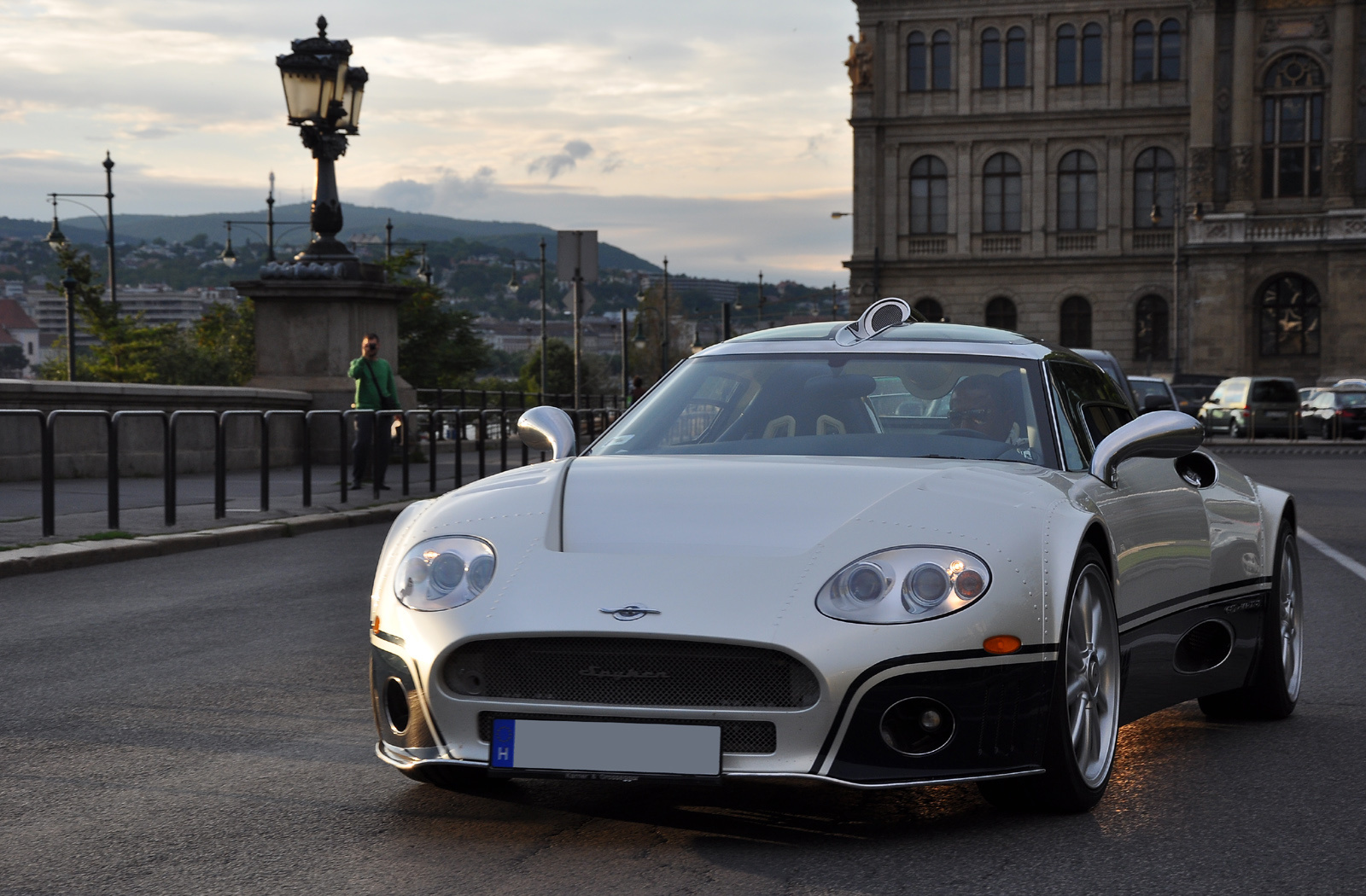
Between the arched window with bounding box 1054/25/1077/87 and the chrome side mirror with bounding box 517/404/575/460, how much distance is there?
226 ft

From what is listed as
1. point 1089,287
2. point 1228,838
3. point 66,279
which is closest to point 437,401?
point 66,279

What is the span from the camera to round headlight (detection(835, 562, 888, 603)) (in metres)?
3.94

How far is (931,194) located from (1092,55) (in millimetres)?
8721

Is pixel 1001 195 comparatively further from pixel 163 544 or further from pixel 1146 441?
pixel 1146 441

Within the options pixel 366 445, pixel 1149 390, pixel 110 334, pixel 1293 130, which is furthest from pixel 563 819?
pixel 1293 130

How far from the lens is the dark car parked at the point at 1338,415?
1699 inches

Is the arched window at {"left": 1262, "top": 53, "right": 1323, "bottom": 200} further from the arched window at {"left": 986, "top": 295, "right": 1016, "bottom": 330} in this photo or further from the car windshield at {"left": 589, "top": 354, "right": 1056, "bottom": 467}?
the car windshield at {"left": 589, "top": 354, "right": 1056, "bottom": 467}

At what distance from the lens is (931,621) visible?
390 cm

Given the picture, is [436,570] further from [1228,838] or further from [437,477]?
[437,477]

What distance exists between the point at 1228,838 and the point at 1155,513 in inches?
50.8

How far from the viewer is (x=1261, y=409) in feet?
144

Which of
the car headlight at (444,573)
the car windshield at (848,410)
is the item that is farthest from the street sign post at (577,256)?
the car headlight at (444,573)

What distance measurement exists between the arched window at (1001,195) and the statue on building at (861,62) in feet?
20.4

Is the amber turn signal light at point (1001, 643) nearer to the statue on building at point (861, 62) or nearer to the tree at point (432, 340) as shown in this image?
the tree at point (432, 340)
